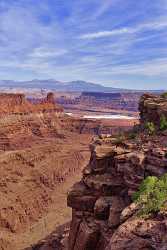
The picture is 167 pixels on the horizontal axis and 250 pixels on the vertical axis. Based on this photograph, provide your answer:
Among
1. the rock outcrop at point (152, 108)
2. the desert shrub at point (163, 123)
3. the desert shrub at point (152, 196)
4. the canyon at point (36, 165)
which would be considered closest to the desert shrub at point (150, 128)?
the desert shrub at point (163, 123)

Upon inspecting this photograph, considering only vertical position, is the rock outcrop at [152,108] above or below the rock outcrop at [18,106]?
above

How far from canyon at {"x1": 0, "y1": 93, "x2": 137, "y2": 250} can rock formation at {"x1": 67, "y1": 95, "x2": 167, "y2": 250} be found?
2366 cm

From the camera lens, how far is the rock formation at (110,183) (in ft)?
73.8

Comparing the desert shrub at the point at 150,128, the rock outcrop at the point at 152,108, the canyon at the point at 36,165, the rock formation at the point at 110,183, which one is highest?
the rock outcrop at the point at 152,108

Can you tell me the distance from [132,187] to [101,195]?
8.35 ft

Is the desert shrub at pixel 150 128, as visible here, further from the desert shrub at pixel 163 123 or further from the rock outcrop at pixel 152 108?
the rock outcrop at pixel 152 108

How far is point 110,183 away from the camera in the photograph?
80.8ft

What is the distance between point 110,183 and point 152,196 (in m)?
6.34

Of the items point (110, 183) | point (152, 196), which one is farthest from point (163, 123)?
point (152, 196)

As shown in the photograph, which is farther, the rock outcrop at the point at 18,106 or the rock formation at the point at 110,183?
the rock outcrop at the point at 18,106

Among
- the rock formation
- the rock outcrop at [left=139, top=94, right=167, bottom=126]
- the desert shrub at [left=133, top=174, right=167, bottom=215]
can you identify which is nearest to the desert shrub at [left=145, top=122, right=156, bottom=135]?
the rock formation

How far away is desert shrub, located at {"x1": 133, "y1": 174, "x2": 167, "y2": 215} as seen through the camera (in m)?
16.9

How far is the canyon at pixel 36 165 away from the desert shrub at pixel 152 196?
3037 centimetres

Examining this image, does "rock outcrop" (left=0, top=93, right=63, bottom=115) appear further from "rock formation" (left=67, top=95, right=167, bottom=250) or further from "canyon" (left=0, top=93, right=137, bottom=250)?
"rock formation" (left=67, top=95, right=167, bottom=250)
